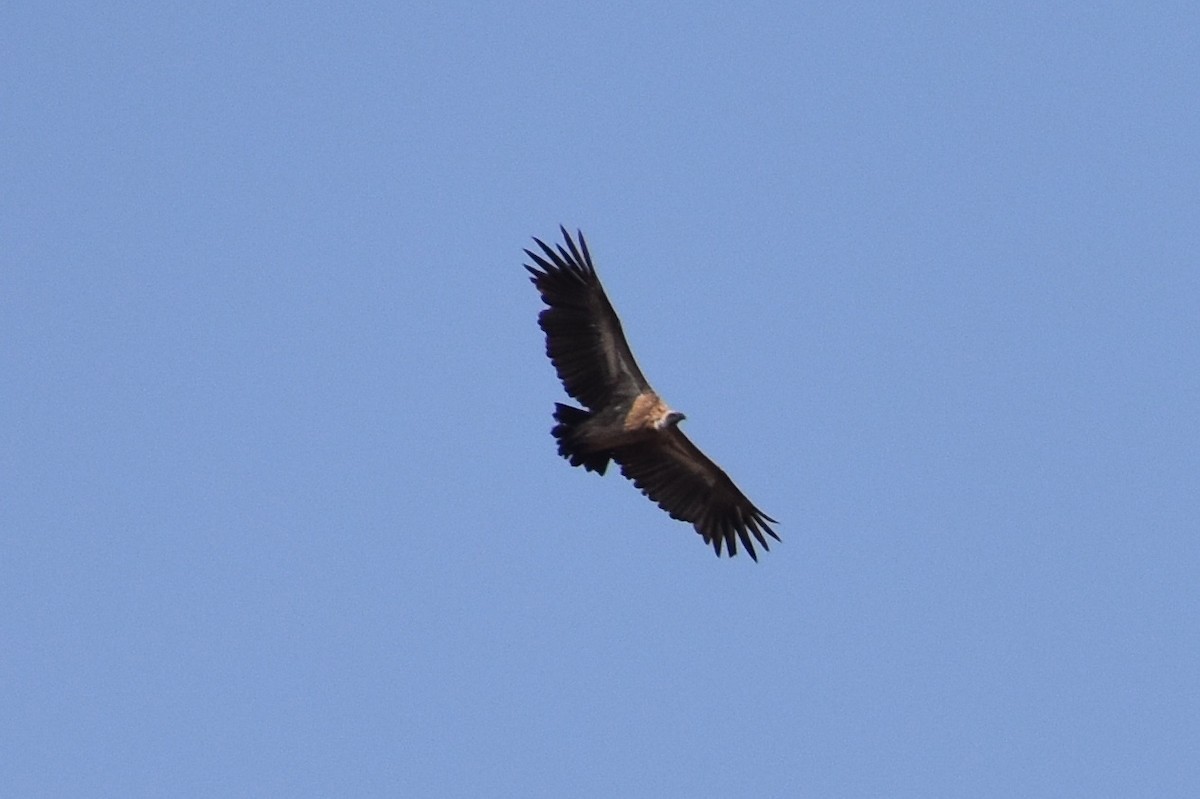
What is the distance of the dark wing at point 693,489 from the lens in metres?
31.2

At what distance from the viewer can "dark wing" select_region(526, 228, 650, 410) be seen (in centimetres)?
2991

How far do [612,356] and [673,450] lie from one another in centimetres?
206

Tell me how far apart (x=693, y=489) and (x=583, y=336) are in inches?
132

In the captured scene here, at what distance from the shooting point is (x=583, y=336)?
98.5 ft

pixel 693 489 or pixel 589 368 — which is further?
pixel 693 489

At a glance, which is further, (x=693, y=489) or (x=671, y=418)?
(x=693, y=489)

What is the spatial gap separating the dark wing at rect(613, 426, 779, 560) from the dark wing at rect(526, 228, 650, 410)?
1145 mm

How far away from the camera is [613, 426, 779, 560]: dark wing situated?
31.2 meters

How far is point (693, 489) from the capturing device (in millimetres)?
32000

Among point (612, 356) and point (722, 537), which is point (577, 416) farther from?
point (722, 537)

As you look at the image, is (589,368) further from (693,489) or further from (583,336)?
(693,489)

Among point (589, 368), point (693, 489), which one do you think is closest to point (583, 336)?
point (589, 368)

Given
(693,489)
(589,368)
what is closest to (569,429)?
(589,368)

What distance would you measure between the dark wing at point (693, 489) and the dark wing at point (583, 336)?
1.14m
